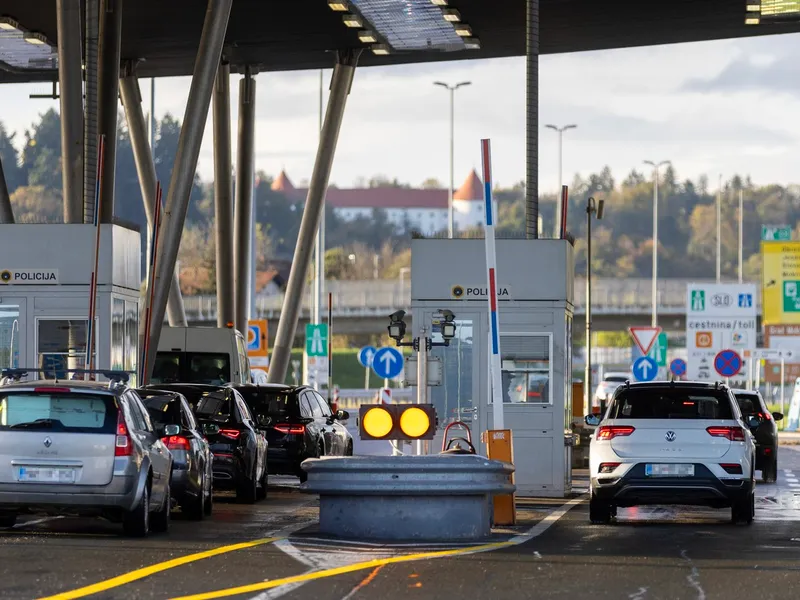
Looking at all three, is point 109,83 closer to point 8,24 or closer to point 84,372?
point 8,24

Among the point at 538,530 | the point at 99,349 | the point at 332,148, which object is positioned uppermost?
the point at 332,148

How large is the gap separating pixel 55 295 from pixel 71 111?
554 cm

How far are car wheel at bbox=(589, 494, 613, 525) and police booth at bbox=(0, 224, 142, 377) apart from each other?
8.83m

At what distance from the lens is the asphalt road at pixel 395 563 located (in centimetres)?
1248

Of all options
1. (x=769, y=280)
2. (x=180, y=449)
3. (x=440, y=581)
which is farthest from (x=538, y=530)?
(x=769, y=280)

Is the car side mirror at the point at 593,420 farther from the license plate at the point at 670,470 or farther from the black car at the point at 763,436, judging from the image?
the black car at the point at 763,436

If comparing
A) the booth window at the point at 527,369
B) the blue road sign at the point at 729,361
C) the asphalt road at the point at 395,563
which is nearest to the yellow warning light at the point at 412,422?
the asphalt road at the point at 395,563

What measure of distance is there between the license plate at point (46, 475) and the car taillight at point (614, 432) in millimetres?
6264

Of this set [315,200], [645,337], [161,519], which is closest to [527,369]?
[161,519]

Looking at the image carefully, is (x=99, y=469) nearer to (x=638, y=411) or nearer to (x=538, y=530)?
(x=538, y=530)

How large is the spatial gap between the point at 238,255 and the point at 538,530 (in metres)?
29.1

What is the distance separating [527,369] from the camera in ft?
83.8

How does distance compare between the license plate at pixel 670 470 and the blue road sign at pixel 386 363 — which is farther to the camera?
the blue road sign at pixel 386 363

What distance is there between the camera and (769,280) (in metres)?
60.0
